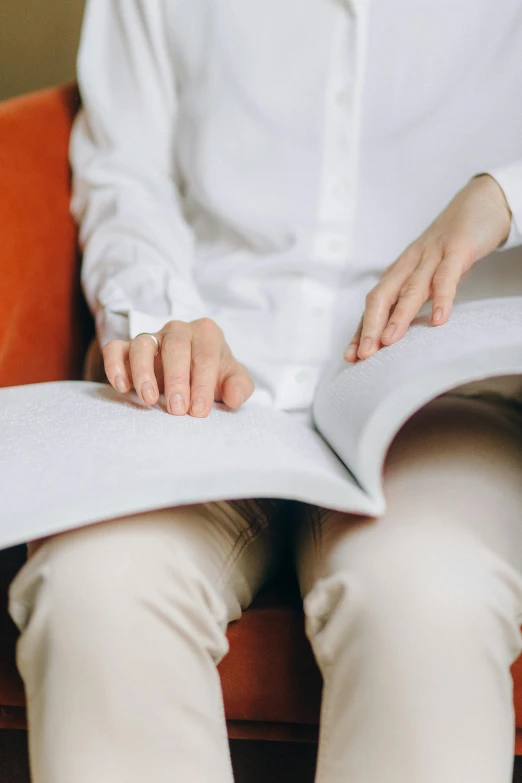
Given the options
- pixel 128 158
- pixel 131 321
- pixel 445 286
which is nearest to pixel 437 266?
pixel 445 286

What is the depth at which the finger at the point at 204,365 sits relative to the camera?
0.50m

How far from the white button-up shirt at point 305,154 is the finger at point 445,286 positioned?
170 millimetres

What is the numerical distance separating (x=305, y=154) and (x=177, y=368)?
31cm

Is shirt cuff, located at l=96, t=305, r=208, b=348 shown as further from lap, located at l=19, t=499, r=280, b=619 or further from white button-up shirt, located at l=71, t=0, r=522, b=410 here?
lap, located at l=19, t=499, r=280, b=619

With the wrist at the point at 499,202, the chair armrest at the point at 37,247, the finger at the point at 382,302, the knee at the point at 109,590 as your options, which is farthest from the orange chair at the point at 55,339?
the wrist at the point at 499,202

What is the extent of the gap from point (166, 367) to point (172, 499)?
0.48 feet

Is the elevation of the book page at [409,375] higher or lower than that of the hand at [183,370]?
higher

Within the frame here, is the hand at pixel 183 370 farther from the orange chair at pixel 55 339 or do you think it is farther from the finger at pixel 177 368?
the orange chair at pixel 55 339

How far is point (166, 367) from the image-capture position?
0.52 m

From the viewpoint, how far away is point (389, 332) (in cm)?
51

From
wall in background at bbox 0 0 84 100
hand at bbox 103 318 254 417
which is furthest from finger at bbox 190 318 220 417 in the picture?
wall in background at bbox 0 0 84 100

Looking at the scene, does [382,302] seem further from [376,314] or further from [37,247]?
[37,247]

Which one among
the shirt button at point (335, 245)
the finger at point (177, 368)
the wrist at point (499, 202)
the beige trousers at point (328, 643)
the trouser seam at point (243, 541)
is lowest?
the trouser seam at point (243, 541)

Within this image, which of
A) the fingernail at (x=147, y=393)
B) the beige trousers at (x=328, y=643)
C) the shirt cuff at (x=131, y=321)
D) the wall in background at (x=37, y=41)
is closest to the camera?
the beige trousers at (x=328, y=643)
